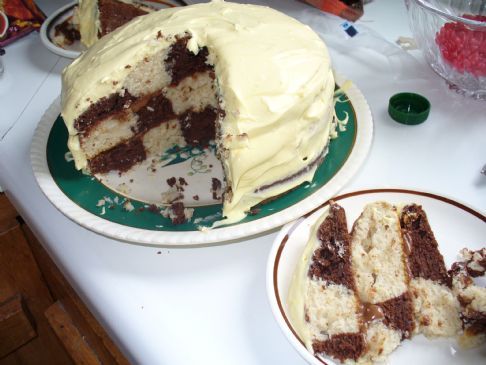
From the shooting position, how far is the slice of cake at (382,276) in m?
1.05

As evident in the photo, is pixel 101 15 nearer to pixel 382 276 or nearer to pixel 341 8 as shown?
pixel 341 8

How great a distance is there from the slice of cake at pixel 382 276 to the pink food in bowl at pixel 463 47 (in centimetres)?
67

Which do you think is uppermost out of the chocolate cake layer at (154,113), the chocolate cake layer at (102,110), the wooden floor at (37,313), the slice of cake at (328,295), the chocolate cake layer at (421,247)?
the chocolate cake layer at (102,110)

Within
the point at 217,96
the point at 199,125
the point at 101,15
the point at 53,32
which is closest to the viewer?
the point at 217,96

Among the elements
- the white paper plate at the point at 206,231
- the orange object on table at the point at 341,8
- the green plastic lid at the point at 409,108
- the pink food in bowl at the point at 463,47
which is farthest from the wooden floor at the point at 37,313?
the orange object on table at the point at 341,8

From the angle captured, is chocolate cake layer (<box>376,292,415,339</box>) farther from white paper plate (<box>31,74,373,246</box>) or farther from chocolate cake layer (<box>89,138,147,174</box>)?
chocolate cake layer (<box>89,138,147,174</box>)

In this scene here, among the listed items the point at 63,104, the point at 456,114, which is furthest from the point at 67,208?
the point at 456,114

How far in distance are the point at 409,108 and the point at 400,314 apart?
0.86 meters

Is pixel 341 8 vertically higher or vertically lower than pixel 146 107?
lower

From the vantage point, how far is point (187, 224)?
4.42 ft

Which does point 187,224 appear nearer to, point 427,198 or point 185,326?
point 185,326

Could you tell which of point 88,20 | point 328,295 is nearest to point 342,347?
point 328,295

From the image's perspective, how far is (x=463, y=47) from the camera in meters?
1.57

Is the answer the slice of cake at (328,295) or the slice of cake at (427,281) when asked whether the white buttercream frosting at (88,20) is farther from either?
the slice of cake at (427,281)
